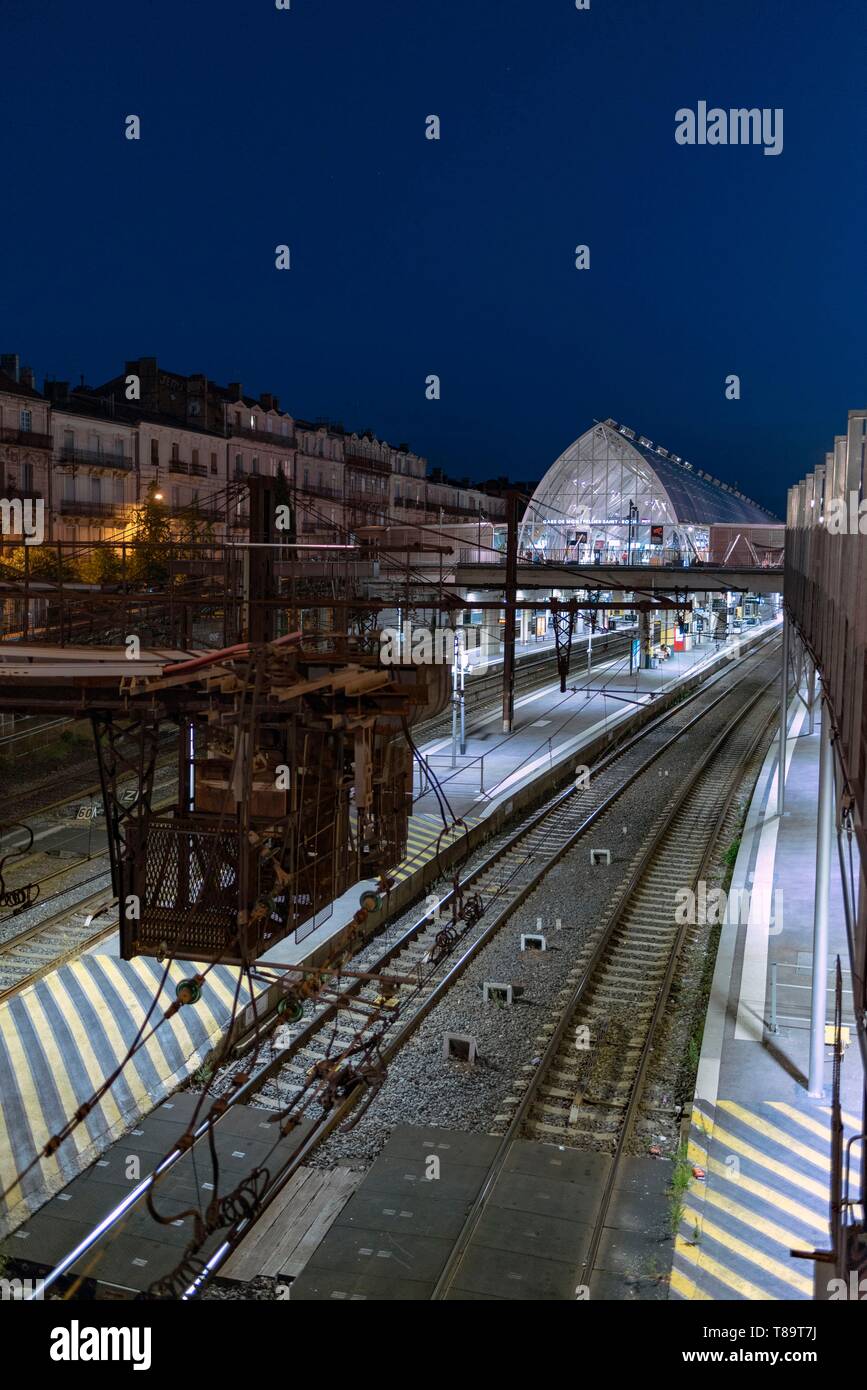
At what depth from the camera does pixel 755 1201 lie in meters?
7.89

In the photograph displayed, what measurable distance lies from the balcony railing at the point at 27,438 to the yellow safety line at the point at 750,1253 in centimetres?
3154

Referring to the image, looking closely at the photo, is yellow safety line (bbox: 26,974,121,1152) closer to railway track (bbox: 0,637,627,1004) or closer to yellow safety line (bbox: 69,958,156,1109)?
yellow safety line (bbox: 69,958,156,1109)

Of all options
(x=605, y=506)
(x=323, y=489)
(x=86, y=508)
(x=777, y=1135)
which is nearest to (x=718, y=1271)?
(x=777, y=1135)

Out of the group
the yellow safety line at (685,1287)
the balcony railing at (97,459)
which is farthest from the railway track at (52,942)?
the balcony railing at (97,459)

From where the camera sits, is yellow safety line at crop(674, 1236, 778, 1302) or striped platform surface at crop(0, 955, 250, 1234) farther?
striped platform surface at crop(0, 955, 250, 1234)

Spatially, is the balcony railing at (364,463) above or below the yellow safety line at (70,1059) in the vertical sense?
above

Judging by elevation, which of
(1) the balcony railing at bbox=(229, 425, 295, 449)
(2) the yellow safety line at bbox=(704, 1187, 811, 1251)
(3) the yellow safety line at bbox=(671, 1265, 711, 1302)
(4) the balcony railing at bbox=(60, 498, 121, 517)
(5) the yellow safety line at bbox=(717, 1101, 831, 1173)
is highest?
(1) the balcony railing at bbox=(229, 425, 295, 449)

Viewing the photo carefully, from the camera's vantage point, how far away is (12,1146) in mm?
8969

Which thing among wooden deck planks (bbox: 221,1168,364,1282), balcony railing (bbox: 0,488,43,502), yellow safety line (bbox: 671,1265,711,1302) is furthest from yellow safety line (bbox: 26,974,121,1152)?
balcony railing (bbox: 0,488,43,502)

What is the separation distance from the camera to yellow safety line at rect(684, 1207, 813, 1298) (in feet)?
23.1

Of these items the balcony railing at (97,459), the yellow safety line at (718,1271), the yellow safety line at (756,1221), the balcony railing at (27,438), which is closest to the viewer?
the yellow safety line at (718,1271)

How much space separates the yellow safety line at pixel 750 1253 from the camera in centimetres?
704

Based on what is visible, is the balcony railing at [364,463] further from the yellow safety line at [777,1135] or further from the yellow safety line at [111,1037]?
the yellow safety line at [777,1135]

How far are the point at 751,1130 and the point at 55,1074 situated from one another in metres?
6.10
